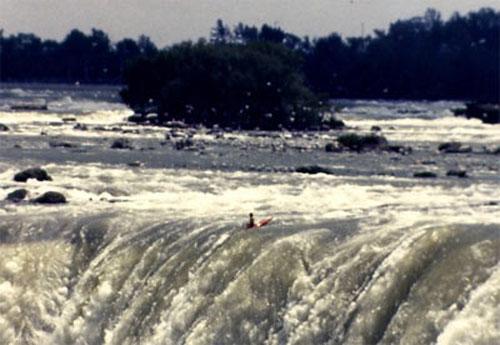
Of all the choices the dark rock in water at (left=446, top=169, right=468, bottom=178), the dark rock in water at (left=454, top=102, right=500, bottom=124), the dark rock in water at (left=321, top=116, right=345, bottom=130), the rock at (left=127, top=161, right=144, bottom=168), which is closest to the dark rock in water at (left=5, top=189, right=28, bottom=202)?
the rock at (left=127, top=161, right=144, bottom=168)

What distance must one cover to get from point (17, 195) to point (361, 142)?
23.7 meters

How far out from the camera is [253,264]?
23.9 metres

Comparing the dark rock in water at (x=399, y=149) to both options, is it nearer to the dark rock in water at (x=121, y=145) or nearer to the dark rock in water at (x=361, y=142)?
the dark rock in water at (x=361, y=142)

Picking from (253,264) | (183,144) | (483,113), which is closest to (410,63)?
(483,113)

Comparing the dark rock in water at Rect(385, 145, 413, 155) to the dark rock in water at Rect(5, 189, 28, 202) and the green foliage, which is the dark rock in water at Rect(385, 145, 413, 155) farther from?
the green foliage

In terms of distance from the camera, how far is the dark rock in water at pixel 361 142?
2237 inches

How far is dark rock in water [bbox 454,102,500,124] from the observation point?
9181cm

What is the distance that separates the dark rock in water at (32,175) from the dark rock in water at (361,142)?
17.9 m

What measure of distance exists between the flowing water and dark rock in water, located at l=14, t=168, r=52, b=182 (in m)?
1.29

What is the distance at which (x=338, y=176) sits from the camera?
4238 centimetres

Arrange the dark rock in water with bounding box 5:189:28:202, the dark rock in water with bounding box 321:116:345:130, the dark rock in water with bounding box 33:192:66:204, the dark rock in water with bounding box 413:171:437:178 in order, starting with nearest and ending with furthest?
A: 1. the dark rock in water with bounding box 33:192:66:204
2. the dark rock in water with bounding box 5:189:28:202
3. the dark rock in water with bounding box 413:171:437:178
4. the dark rock in water with bounding box 321:116:345:130

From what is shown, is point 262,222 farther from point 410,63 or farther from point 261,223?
point 410,63

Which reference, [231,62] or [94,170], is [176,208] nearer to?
[94,170]

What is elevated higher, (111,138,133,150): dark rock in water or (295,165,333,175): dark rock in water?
(295,165,333,175): dark rock in water
